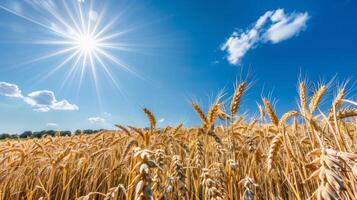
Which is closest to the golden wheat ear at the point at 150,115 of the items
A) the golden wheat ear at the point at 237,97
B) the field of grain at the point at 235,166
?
the field of grain at the point at 235,166

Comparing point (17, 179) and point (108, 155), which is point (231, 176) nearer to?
point (108, 155)

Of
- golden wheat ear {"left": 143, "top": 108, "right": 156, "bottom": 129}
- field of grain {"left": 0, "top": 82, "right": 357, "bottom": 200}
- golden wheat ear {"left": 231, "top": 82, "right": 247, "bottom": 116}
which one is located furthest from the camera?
golden wheat ear {"left": 143, "top": 108, "right": 156, "bottom": 129}

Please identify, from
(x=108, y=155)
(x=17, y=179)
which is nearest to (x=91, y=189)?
(x=108, y=155)

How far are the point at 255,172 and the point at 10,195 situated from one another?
3.07 metres

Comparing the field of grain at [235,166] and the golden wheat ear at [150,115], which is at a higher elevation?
the golden wheat ear at [150,115]

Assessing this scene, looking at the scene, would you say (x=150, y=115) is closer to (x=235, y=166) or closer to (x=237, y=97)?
(x=237, y=97)

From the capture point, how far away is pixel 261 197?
2.35m

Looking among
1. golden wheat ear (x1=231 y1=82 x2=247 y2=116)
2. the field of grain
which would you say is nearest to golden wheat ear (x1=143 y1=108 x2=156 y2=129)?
the field of grain

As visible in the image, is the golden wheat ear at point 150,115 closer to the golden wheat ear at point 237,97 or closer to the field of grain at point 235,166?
the field of grain at point 235,166

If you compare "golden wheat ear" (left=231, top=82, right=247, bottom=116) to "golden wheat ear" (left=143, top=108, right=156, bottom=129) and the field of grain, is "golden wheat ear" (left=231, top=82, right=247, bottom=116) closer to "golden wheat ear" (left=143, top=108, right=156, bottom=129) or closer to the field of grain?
the field of grain

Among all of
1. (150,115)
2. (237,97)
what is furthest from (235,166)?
(150,115)

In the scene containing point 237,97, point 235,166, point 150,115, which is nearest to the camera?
point 235,166

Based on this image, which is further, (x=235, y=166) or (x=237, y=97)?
(x=237, y=97)

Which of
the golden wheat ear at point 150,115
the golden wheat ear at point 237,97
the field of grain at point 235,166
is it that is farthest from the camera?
the golden wheat ear at point 150,115
